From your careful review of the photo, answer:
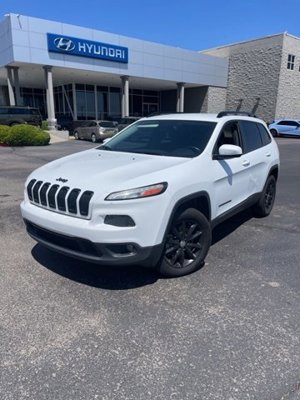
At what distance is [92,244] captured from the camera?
3082 millimetres

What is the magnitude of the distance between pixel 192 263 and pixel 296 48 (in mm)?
40127

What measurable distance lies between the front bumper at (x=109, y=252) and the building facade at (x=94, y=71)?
75.7 feet

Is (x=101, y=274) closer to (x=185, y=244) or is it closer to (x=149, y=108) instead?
(x=185, y=244)

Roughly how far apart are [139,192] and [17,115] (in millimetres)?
23840

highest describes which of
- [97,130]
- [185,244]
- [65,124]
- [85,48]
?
[85,48]

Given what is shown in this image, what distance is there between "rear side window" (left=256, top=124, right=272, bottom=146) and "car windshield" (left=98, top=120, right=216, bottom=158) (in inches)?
68.3

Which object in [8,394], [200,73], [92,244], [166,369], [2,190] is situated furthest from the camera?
[200,73]

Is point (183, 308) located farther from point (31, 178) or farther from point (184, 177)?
point (31, 178)

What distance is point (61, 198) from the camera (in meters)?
3.29

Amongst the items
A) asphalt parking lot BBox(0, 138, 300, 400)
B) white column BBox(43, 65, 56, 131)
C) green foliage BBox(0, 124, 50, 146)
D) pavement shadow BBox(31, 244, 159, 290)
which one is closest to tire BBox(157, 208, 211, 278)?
asphalt parking lot BBox(0, 138, 300, 400)

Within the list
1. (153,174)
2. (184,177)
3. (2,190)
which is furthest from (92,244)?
(2,190)

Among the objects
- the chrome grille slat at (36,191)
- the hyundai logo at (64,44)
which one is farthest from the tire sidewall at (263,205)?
the hyundai logo at (64,44)

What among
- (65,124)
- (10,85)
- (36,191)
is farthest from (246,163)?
(65,124)

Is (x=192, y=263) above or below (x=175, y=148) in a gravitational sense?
below
